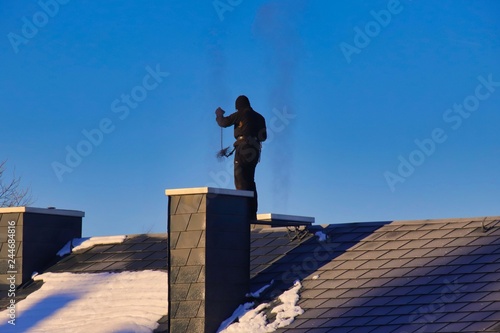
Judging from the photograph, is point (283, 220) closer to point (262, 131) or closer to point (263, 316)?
point (262, 131)

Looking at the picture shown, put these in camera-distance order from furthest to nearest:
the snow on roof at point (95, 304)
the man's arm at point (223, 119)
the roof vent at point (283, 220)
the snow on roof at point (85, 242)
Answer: the snow on roof at point (85, 242)
the man's arm at point (223, 119)
the roof vent at point (283, 220)
the snow on roof at point (95, 304)

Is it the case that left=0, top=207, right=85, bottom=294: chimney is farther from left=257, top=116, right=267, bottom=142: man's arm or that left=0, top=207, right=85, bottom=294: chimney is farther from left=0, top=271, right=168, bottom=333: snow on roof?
left=257, top=116, right=267, bottom=142: man's arm

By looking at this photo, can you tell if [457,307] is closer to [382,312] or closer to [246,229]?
[382,312]

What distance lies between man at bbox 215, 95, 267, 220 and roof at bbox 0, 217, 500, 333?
1289 mm

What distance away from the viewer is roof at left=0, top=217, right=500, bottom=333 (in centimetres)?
1470

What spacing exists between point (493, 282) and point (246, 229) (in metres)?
3.98

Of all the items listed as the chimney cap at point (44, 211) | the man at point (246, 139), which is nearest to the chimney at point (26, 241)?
the chimney cap at point (44, 211)

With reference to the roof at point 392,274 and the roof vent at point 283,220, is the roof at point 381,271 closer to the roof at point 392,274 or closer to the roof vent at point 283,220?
the roof at point 392,274

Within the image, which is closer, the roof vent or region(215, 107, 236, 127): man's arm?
the roof vent

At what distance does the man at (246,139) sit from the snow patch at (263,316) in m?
1.86

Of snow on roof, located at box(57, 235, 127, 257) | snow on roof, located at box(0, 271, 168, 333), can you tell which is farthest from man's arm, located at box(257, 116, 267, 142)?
snow on roof, located at box(57, 235, 127, 257)

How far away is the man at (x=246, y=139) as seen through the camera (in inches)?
695

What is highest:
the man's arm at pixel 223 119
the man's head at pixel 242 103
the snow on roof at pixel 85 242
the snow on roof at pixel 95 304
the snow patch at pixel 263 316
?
the man's head at pixel 242 103

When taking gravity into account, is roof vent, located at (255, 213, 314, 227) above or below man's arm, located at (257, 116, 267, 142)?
below
